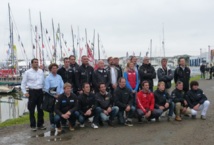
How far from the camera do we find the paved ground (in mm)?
6864

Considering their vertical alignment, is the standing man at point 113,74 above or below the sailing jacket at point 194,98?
above

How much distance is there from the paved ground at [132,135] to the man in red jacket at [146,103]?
0.26m

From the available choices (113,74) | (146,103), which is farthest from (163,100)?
(113,74)

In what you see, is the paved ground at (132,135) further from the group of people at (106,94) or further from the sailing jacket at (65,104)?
the sailing jacket at (65,104)

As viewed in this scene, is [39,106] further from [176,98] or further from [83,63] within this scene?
[176,98]

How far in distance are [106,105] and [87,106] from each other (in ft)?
1.77

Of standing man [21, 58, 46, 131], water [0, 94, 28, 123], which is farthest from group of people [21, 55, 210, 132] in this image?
water [0, 94, 28, 123]

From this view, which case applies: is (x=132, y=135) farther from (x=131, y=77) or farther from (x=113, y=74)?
(x=113, y=74)

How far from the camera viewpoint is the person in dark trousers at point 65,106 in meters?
8.12

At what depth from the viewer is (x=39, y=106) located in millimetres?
8688

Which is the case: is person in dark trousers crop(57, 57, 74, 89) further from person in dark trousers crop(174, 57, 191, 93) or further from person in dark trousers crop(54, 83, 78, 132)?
person in dark trousers crop(174, 57, 191, 93)

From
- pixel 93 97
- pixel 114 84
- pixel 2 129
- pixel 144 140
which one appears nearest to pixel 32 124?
pixel 2 129

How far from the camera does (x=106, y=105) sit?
28.4 feet

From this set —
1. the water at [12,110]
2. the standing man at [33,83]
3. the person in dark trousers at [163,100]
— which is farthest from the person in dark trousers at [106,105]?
the water at [12,110]
